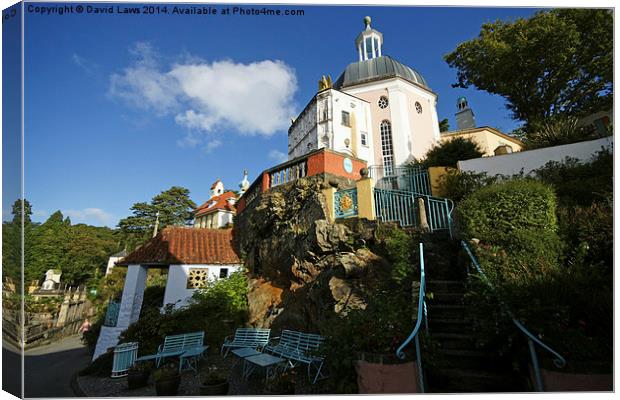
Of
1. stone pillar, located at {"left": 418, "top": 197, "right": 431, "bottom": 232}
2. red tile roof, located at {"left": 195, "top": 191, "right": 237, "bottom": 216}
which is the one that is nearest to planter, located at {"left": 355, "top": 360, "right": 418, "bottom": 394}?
stone pillar, located at {"left": 418, "top": 197, "right": 431, "bottom": 232}

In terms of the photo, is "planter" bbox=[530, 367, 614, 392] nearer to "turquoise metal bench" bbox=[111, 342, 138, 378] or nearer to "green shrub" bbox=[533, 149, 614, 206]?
"green shrub" bbox=[533, 149, 614, 206]

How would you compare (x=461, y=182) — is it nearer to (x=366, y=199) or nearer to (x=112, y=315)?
(x=366, y=199)

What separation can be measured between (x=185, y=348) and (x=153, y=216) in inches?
1399

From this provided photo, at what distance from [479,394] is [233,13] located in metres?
6.79

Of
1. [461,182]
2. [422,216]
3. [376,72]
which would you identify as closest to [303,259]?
[422,216]

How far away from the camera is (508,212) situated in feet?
19.2

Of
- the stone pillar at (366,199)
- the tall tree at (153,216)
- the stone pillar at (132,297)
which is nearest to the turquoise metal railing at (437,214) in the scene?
the stone pillar at (366,199)

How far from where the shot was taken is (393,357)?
3.40 m

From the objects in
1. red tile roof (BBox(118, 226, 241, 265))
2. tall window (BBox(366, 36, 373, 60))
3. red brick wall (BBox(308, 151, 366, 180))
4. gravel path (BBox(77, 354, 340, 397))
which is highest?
tall window (BBox(366, 36, 373, 60))

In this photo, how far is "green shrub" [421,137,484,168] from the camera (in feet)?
38.9

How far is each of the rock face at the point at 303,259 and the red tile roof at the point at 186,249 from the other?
102 centimetres

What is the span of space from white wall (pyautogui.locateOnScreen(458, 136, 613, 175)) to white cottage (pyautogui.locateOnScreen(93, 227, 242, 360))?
1007cm

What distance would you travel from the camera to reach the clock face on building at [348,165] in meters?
10.5

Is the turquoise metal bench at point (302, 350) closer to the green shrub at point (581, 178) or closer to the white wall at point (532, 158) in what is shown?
the green shrub at point (581, 178)
